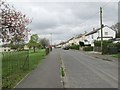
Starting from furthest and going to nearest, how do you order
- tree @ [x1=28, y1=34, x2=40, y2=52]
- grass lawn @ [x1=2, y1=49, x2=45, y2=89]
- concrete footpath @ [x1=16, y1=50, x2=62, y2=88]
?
tree @ [x1=28, y1=34, x2=40, y2=52] → grass lawn @ [x1=2, y1=49, x2=45, y2=89] → concrete footpath @ [x1=16, y1=50, x2=62, y2=88]

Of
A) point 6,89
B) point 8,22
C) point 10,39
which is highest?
point 8,22

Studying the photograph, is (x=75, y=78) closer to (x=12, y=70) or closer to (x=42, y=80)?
(x=42, y=80)

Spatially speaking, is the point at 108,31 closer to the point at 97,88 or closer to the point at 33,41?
the point at 33,41

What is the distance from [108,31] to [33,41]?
101 ft

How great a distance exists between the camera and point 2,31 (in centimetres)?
3219

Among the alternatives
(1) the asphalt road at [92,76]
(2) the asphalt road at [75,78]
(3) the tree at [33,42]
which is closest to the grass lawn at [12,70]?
(2) the asphalt road at [75,78]

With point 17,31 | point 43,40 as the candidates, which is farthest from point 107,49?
point 43,40

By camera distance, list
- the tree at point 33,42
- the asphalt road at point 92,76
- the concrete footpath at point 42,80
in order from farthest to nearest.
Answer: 1. the tree at point 33,42
2. the asphalt road at point 92,76
3. the concrete footpath at point 42,80

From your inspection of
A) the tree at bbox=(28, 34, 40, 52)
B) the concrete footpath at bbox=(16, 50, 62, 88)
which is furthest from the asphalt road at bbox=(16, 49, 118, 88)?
the tree at bbox=(28, 34, 40, 52)

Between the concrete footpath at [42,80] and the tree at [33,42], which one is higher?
the tree at [33,42]

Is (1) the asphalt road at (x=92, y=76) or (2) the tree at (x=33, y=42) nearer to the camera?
(1) the asphalt road at (x=92, y=76)

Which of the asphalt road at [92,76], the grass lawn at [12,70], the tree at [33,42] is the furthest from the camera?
the tree at [33,42]

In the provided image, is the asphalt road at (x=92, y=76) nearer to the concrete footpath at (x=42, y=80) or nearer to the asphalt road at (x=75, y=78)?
the asphalt road at (x=75, y=78)

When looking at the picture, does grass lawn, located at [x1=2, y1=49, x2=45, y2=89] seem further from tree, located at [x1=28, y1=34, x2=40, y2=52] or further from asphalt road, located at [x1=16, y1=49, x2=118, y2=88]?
tree, located at [x1=28, y1=34, x2=40, y2=52]
